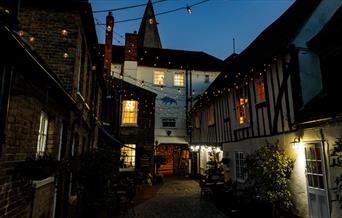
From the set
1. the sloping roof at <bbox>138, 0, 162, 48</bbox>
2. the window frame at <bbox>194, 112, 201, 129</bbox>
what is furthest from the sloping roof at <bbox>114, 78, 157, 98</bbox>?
the sloping roof at <bbox>138, 0, 162, 48</bbox>

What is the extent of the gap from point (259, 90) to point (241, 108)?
1480mm

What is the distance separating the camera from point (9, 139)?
8.58ft

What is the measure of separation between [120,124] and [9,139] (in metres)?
12.3

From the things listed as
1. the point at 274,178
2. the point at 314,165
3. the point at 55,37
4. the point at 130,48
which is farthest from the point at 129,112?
the point at 314,165

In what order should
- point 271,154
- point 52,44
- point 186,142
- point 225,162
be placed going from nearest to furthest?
point 52,44 → point 271,154 → point 225,162 → point 186,142

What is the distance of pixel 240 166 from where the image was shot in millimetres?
9312

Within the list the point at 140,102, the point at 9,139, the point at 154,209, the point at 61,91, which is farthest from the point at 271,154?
the point at 140,102

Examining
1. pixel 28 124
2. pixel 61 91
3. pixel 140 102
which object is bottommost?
pixel 28 124

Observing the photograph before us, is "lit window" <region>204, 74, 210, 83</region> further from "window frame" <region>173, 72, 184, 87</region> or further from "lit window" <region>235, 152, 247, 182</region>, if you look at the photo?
"lit window" <region>235, 152, 247, 182</region>

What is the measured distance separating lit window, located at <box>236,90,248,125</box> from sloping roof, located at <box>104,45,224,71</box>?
26.4ft

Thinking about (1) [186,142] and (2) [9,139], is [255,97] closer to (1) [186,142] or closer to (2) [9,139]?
(2) [9,139]

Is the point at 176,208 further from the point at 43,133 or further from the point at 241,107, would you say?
the point at 43,133

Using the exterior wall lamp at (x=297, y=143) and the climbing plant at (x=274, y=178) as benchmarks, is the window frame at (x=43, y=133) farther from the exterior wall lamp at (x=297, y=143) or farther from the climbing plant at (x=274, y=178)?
the exterior wall lamp at (x=297, y=143)

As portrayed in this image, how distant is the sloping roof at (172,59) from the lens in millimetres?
17469
